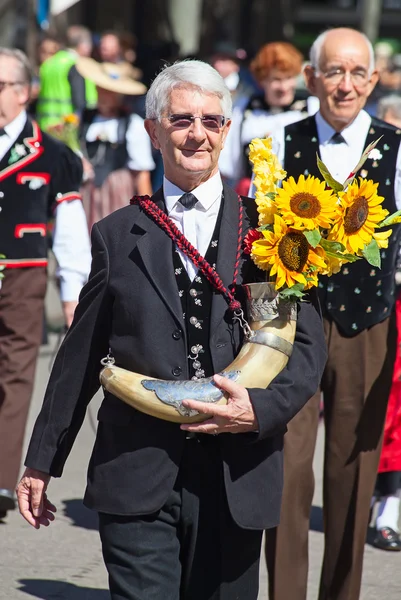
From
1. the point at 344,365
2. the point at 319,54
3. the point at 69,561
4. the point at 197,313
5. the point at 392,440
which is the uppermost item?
the point at 319,54

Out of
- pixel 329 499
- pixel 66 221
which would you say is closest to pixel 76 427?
pixel 329 499

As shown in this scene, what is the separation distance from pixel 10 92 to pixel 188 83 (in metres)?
2.86

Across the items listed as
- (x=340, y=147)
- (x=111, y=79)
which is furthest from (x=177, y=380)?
(x=111, y=79)

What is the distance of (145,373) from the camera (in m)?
3.35

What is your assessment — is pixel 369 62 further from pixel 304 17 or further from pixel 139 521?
pixel 304 17

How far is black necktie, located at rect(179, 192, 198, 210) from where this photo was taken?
3.45 meters

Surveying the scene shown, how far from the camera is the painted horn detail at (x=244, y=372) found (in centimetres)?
322

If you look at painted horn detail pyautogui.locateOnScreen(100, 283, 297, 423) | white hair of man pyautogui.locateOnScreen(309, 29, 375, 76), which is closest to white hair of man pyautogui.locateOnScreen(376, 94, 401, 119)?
white hair of man pyautogui.locateOnScreen(309, 29, 375, 76)

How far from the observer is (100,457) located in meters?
3.42

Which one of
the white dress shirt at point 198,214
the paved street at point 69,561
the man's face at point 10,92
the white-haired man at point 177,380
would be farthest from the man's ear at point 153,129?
the man's face at point 10,92

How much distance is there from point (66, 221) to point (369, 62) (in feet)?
5.83

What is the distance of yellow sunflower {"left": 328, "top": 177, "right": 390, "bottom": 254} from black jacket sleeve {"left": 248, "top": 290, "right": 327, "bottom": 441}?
0.21m

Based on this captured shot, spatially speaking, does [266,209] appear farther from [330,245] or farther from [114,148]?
→ [114,148]

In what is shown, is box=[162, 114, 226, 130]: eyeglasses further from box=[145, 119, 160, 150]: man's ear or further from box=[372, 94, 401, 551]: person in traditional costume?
box=[372, 94, 401, 551]: person in traditional costume
